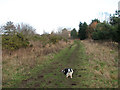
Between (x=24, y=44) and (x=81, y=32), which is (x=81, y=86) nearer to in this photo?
(x=24, y=44)

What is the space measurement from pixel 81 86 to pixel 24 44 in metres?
10.2

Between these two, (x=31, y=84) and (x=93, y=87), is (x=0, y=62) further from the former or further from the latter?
(x=93, y=87)

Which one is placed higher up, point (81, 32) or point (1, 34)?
point (81, 32)

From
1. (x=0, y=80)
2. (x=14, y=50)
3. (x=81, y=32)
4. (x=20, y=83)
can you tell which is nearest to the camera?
(x=20, y=83)

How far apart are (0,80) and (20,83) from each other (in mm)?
1426

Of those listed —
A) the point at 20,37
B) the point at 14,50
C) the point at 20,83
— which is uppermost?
the point at 20,37

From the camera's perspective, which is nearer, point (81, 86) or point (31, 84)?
point (81, 86)

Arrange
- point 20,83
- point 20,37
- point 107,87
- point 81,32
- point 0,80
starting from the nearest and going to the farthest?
point 107,87 → point 20,83 → point 0,80 → point 20,37 → point 81,32

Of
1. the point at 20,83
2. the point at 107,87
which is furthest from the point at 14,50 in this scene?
the point at 107,87

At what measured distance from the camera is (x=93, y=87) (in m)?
5.04

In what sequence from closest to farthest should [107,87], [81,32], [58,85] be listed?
1. [107,87]
2. [58,85]
3. [81,32]

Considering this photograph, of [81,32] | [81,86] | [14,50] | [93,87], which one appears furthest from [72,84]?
[81,32]

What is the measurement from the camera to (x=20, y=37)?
44.8ft

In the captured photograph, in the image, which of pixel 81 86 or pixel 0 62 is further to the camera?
pixel 0 62
